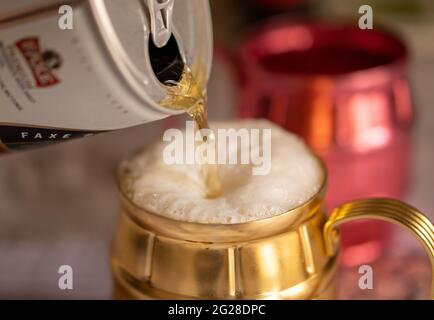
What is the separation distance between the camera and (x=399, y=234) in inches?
38.9

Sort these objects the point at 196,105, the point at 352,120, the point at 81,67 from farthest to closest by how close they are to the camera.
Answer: the point at 352,120 < the point at 196,105 < the point at 81,67

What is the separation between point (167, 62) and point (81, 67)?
103mm

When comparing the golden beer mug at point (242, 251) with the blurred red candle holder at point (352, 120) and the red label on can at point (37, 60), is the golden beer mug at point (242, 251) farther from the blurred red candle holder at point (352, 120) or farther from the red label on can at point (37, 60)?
the blurred red candle holder at point (352, 120)

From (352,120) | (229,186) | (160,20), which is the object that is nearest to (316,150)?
(352,120)

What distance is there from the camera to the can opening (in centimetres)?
61

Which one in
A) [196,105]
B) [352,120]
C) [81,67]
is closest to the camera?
[81,67]

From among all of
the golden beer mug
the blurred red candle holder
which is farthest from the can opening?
the blurred red candle holder

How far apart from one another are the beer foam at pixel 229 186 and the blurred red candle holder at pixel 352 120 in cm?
19

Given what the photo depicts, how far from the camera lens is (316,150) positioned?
908 millimetres

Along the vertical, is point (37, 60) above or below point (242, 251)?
above

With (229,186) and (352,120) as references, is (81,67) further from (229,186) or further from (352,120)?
(352,120)

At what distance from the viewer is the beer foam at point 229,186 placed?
0.62m

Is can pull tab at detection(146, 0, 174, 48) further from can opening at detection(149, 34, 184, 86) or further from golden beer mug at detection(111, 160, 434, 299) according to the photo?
golden beer mug at detection(111, 160, 434, 299)

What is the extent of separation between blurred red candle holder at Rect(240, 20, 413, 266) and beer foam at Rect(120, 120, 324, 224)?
0.19 m
